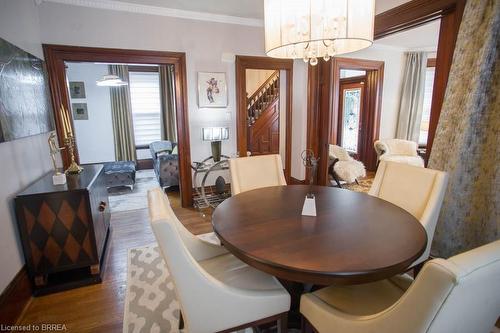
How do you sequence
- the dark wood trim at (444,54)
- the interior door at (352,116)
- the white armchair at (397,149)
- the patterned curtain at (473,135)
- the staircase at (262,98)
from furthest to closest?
the interior door at (352,116), the staircase at (262,98), the white armchair at (397,149), the dark wood trim at (444,54), the patterned curtain at (473,135)

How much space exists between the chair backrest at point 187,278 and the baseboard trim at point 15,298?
137 centimetres

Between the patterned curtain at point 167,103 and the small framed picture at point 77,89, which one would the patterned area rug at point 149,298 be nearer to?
the patterned curtain at point 167,103

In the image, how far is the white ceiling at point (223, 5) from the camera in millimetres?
3042

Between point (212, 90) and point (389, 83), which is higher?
point (389, 83)

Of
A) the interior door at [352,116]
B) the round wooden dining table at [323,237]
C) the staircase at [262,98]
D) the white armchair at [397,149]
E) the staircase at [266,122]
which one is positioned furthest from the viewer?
the interior door at [352,116]

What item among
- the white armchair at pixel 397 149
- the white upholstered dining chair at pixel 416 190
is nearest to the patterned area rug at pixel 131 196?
the white upholstered dining chair at pixel 416 190

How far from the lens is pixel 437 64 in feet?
7.90

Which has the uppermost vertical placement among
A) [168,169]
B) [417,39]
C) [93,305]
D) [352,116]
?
[417,39]

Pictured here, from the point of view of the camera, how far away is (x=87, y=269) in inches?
91.9

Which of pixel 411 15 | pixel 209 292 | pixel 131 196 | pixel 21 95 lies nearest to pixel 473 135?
pixel 411 15

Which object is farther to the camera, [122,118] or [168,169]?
[122,118]

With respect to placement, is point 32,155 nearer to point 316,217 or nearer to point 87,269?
point 87,269

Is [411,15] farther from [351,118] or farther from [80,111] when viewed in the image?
[80,111]

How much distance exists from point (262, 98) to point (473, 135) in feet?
14.3
